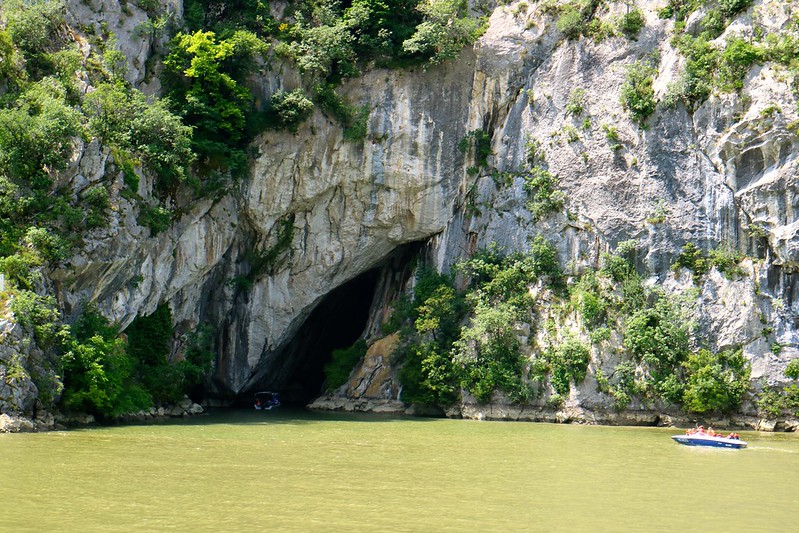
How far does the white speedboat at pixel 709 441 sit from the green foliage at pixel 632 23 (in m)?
20.4

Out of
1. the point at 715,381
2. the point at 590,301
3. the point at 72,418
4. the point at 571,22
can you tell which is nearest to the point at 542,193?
the point at 590,301

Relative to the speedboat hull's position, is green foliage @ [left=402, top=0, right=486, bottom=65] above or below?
above

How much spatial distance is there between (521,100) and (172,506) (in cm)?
3106

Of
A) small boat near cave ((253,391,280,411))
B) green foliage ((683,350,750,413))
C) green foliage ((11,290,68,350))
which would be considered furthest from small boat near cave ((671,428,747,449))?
small boat near cave ((253,391,280,411))

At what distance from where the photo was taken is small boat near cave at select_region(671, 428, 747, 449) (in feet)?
90.0

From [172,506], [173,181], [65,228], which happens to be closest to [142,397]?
[65,228]

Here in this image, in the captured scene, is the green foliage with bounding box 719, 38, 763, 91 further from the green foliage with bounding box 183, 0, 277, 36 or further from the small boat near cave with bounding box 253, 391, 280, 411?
the small boat near cave with bounding box 253, 391, 280, 411

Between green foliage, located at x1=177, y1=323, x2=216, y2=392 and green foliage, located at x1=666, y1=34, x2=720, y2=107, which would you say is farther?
green foliage, located at x1=666, y1=34, x2=720, y2=107

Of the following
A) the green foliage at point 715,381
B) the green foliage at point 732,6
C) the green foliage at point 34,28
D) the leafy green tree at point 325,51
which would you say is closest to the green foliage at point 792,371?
the green foliage at point 715,381

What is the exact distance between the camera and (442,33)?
41.4 metres

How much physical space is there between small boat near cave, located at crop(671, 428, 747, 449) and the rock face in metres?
7.39

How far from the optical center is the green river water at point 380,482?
1435 centimetres

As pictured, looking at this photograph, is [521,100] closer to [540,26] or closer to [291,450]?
[540,26]

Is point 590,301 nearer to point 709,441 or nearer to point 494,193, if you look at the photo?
point 494,193
